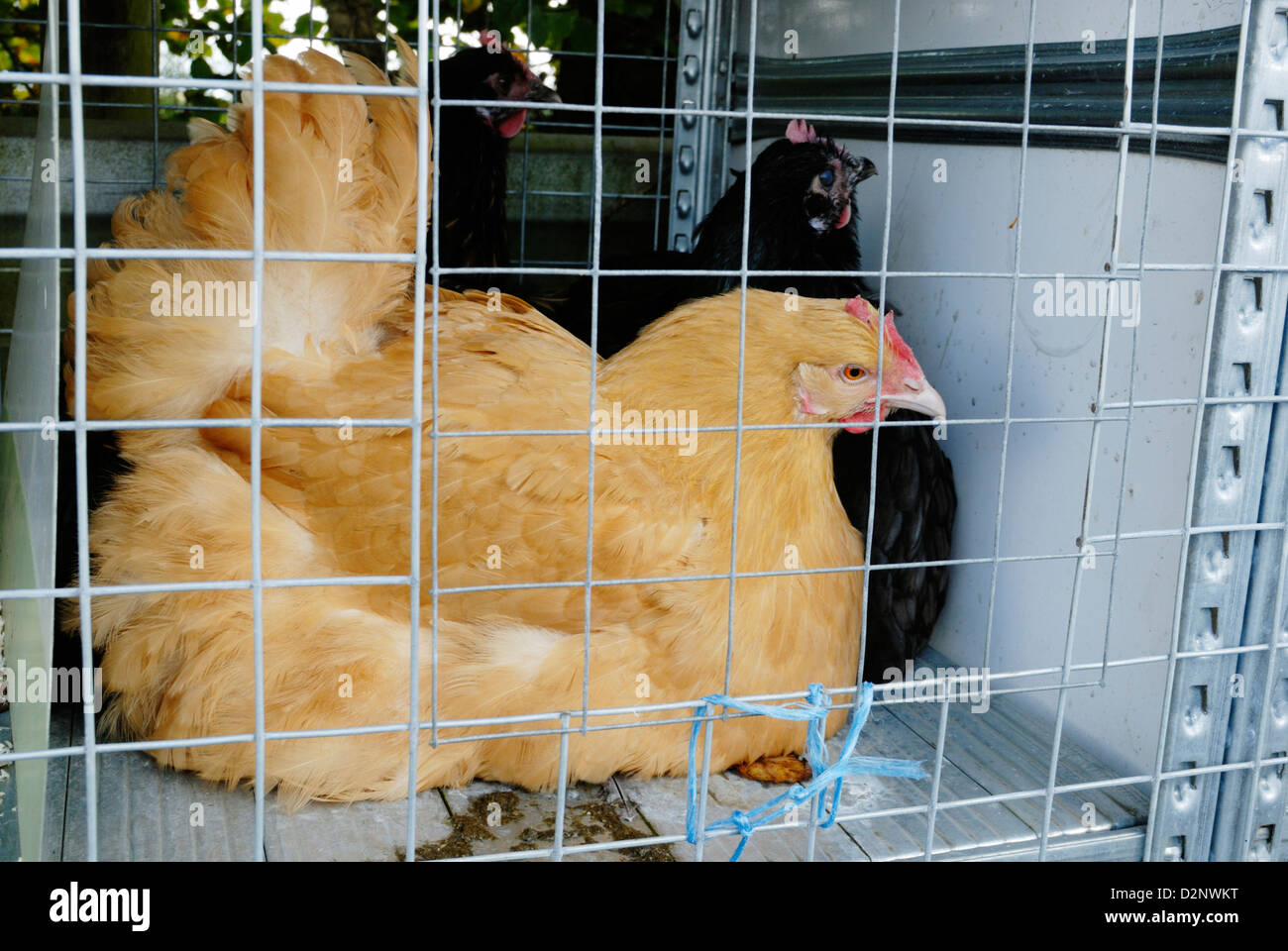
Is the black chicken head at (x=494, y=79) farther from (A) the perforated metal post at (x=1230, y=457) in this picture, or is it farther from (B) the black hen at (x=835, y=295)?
(A) the perforated metal post at (x=1230, y=457)

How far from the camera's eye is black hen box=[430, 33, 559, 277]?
303 cm

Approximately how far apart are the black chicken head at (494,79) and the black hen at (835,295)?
53cm

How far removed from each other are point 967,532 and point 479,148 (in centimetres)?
163

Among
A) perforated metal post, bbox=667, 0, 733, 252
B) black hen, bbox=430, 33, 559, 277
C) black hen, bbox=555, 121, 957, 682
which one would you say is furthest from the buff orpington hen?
perforated metal post, bbox=667, 0, 733, 252

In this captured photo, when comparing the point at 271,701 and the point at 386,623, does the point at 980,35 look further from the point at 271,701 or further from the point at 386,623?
the point at 271,701

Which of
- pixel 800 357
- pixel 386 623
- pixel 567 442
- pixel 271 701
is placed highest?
pixel 800 357

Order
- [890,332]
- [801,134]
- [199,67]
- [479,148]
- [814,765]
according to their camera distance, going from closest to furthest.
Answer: [814,765]
[890,332]
[801,134]
[479,148]
[199,67]

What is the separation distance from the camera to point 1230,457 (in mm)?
1684

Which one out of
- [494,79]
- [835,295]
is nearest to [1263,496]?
[835,295]

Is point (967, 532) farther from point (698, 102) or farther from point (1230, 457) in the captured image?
point (698, 102)

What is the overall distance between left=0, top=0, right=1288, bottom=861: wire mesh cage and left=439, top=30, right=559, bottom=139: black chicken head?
1.07 meters

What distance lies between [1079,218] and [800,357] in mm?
531

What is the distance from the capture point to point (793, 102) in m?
3.06

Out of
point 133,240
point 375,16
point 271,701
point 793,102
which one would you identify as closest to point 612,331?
point 793,102
